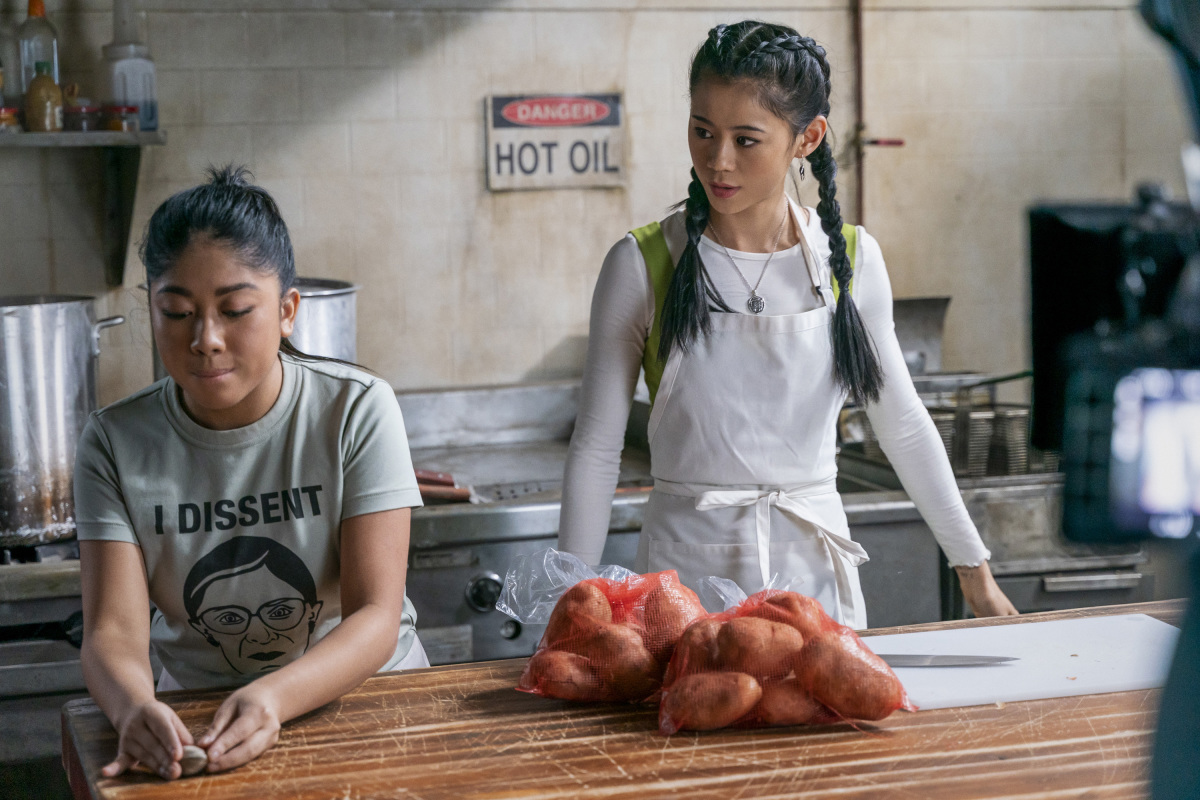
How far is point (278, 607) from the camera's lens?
132 cm

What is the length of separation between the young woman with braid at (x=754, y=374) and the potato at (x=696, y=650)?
507 millimetres

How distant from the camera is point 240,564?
1.30m

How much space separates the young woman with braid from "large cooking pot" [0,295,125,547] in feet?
3.94

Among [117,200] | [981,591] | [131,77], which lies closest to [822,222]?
[981,591]

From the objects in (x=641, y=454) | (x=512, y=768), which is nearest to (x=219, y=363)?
(x=512, y=768)

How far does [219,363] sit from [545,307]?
87.1 inches

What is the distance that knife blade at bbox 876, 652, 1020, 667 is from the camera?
115 centimetres

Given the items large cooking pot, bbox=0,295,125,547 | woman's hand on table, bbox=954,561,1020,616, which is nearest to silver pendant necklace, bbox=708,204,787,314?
woman's hand on table, bbox=954,561,1020,616

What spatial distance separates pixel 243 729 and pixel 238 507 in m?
0.37

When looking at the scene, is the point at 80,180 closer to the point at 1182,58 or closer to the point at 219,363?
the point at 219,363

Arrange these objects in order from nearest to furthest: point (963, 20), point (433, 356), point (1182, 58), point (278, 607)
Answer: point (1182, 58)
point (278, 607)
point (433, 356)
point (963, 20)

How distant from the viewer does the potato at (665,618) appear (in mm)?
1063

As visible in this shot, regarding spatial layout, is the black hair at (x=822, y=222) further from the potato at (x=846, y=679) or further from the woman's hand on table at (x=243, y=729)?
the woman's hand on table at (x=243, y=729)

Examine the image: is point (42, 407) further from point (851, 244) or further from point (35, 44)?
point (851, 244)
